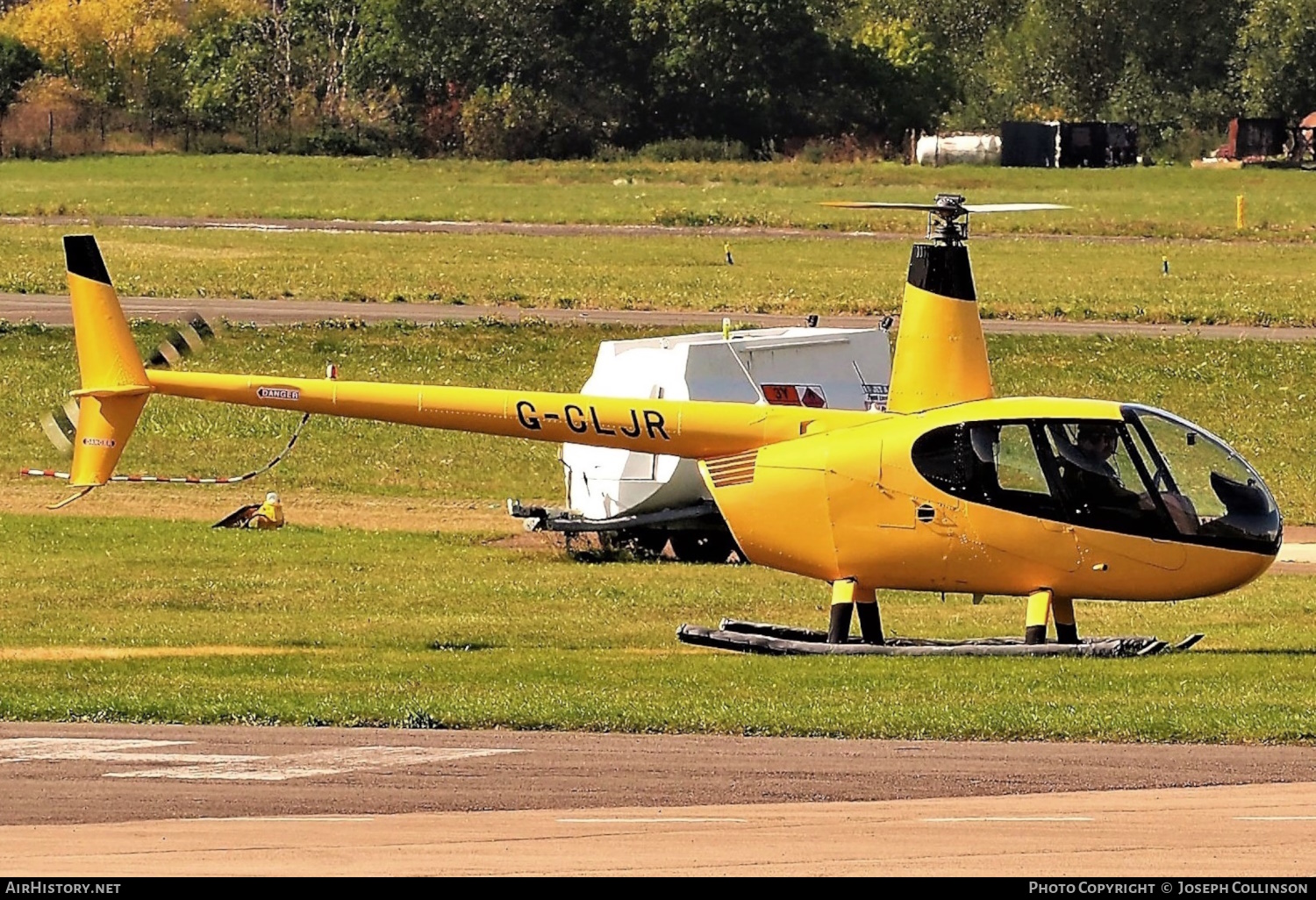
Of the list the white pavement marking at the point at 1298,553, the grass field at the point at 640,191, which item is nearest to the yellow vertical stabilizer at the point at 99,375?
the white pavement marking at the point at 1298,553

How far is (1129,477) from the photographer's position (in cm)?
1845

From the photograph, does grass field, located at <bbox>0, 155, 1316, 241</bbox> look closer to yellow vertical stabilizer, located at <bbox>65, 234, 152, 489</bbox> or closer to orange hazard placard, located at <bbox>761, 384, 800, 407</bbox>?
orange hazard placard, located at <bbox>761, 384, 800, 407</bbox>

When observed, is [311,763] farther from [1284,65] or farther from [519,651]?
[1284,65]

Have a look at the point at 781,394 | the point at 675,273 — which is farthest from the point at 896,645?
the point at 675,273

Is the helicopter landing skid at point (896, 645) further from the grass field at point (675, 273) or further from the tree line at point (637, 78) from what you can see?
the tree line at point (637, 78)

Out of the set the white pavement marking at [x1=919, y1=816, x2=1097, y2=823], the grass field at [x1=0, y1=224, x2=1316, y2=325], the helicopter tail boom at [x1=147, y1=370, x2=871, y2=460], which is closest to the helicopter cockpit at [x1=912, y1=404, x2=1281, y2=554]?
the helicopter tail boom at [x1=147, y1=370, x2=871, y2=460]

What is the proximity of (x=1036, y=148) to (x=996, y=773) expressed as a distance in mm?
96983

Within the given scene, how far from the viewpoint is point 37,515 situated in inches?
1182

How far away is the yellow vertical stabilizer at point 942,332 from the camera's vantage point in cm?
1912

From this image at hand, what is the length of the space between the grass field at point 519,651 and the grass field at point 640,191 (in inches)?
1868

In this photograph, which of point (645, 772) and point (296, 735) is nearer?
point (645, 772)

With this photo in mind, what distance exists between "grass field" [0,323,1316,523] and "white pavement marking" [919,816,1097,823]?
21168 millimetres
